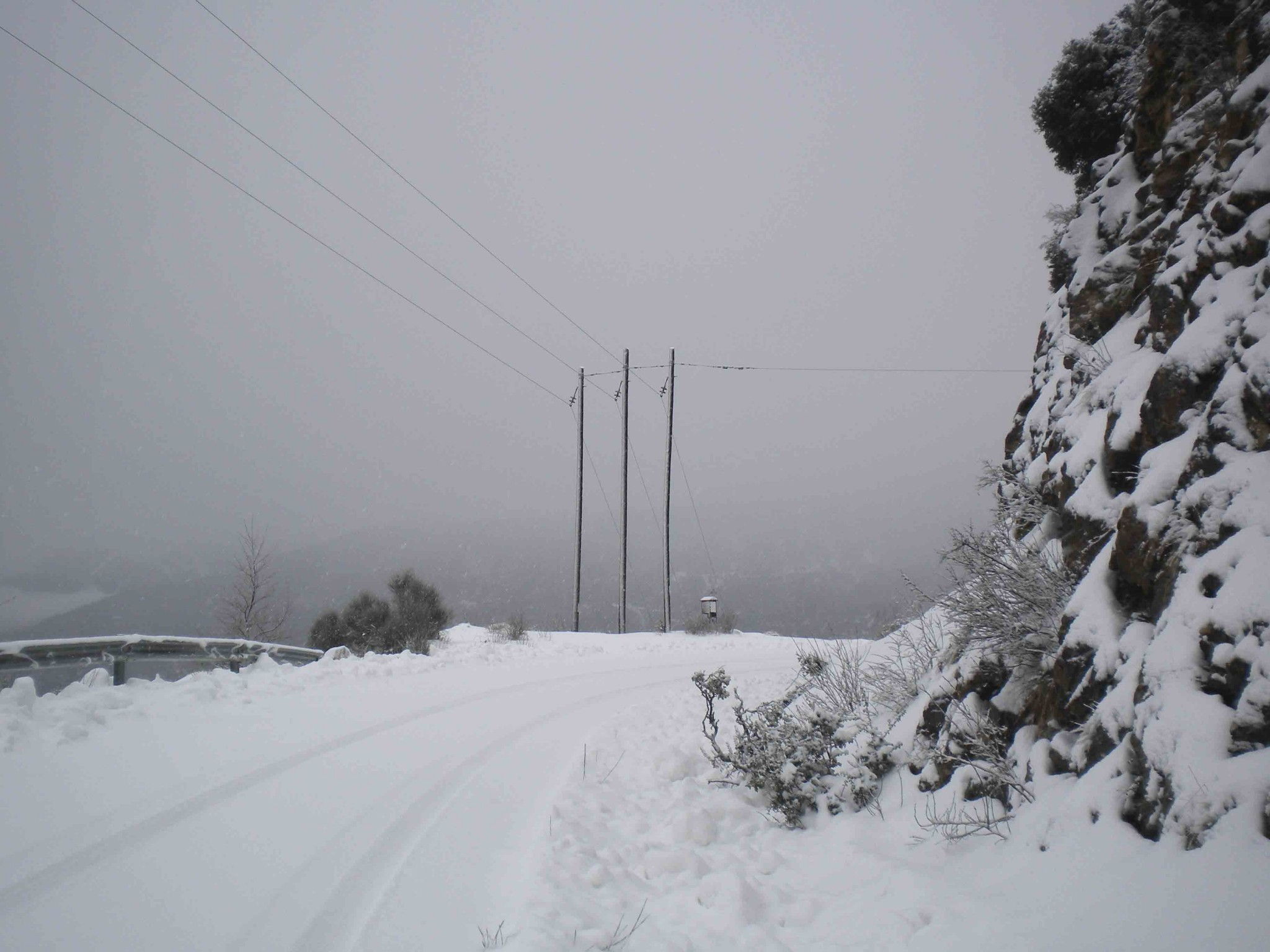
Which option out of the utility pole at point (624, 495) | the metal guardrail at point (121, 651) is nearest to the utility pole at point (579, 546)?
the utility pole at point (624, 495)

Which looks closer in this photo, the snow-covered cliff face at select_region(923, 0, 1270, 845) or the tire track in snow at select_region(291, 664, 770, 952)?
the snow-covered cliff face at select_region(923, 0, 1270, 845)

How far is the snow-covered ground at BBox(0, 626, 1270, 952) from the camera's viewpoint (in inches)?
102

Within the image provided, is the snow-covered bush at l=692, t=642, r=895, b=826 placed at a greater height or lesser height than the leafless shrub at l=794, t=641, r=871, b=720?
lesser

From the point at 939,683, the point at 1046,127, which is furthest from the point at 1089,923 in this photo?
the point at 1046,127

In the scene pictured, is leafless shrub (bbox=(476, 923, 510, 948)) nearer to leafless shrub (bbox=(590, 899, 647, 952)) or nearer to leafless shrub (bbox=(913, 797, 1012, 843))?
leafless shrub (bbox=(590, 899, 647, 952))

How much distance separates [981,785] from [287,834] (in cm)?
446

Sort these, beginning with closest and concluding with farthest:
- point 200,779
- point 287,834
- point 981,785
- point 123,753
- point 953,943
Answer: point 953,943, point 981,785, point 287,834, point 200,779, point 123,753

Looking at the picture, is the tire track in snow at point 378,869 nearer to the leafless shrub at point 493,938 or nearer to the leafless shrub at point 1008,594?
the leafless shrub at point 493,938

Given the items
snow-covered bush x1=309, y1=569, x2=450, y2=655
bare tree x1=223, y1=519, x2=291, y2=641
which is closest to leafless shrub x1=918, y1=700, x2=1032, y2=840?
snow-covered bush x1=309, y1=569, x2=450, y2=655

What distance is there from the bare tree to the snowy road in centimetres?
2343

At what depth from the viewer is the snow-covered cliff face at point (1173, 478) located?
8.36 ft

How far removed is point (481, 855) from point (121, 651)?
612 cm

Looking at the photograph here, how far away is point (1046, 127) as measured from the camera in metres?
8.45

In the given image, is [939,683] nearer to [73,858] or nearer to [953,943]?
[953,943]
